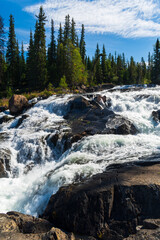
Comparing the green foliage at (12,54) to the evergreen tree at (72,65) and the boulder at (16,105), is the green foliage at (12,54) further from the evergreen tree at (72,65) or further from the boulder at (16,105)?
the boulder at (16,105)

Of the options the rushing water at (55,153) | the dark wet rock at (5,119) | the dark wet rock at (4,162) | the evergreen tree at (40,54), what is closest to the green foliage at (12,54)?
the evergreen tree at (40,54)

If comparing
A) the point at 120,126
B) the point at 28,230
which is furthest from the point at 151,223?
the point at 120,126

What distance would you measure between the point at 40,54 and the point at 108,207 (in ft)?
116

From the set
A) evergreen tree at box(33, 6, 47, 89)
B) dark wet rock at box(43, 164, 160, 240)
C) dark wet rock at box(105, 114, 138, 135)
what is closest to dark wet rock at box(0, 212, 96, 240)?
dark wet rock at box(43, 164, 160, 240)

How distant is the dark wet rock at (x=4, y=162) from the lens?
9.44m

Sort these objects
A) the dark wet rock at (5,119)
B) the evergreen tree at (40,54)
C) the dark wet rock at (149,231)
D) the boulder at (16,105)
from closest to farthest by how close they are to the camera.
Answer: the dark wet rock at (149,231), the dark wet rock at (5,119), the boulder at (16,105), the evergreen tree at (40,54)

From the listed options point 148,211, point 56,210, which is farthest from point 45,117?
point 148,211

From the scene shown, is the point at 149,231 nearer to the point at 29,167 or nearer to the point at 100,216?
the point at 100,216

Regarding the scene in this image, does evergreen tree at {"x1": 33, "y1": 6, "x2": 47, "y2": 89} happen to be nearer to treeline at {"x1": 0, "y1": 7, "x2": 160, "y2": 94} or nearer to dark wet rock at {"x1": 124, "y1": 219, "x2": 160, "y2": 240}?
treeline at {"x1": 0, "y1": 7, "x2": 160, "y2": 94}

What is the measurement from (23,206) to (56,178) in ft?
5.62

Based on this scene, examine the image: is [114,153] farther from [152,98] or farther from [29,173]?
[152,98]

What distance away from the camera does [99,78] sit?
50.3 m

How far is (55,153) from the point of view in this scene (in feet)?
36.3

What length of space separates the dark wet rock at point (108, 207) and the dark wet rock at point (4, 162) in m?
5.20
